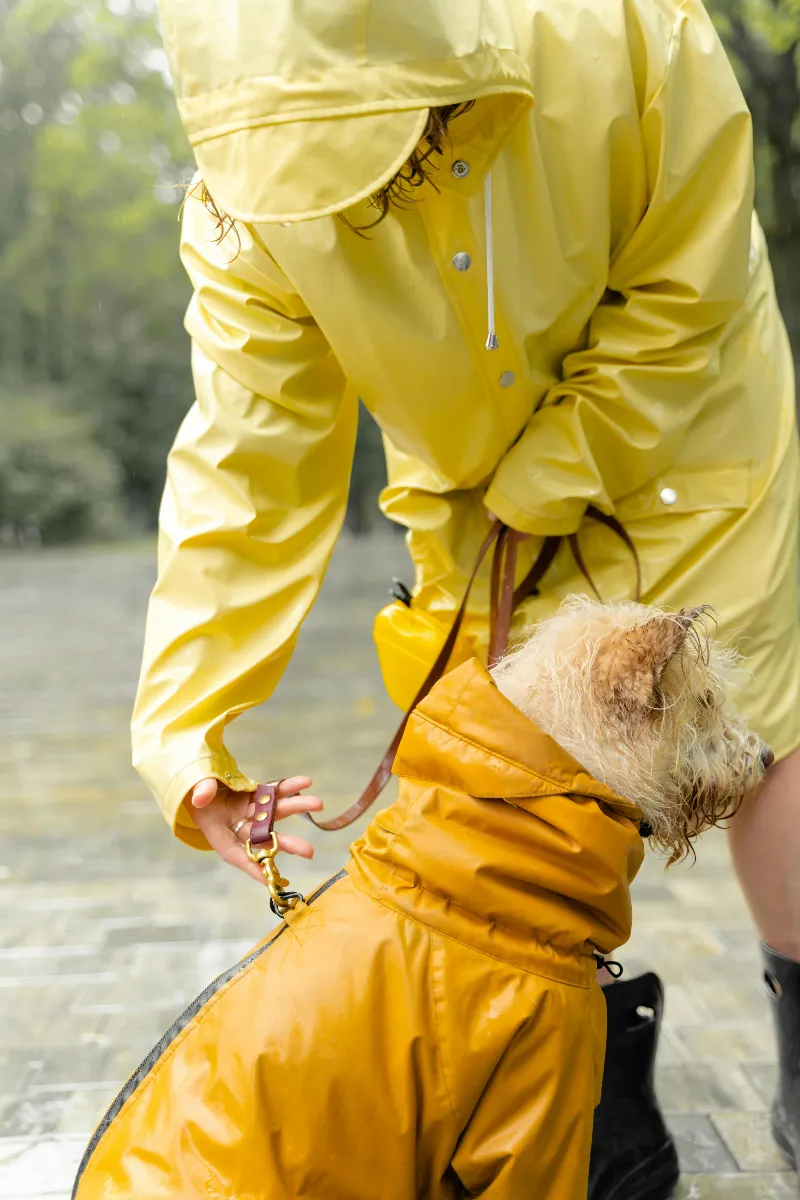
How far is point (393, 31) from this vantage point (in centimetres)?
135

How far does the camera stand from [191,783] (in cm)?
176

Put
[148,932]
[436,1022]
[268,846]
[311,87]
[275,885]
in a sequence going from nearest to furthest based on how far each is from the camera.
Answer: [311,87] → [436,1022] → [275,885] → [268,846] → [148,932]

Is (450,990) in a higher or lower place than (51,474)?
higher

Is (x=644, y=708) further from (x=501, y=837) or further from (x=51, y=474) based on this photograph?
(x=51, y=474)

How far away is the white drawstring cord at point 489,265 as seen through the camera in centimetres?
166

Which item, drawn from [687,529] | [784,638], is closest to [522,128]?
[687,529]

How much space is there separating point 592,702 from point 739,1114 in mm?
1325

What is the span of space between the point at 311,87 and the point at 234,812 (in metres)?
1.03

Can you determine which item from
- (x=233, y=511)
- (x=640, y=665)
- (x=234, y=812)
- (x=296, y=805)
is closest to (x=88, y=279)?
(x=233, y=511)

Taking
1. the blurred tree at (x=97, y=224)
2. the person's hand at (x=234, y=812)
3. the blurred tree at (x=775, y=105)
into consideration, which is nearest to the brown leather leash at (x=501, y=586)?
the person's hand at (x=234, y=812)

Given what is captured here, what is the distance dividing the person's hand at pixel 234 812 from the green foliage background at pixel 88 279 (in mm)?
8899

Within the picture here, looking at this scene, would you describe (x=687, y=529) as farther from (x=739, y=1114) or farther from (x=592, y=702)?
(x=739, y=1114)

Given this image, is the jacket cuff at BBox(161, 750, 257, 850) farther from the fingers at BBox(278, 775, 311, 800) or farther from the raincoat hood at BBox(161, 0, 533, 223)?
the raincoat hood at BBox(161, 0, 533, 223)

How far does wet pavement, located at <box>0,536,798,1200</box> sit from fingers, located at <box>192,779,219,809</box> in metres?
0.57
